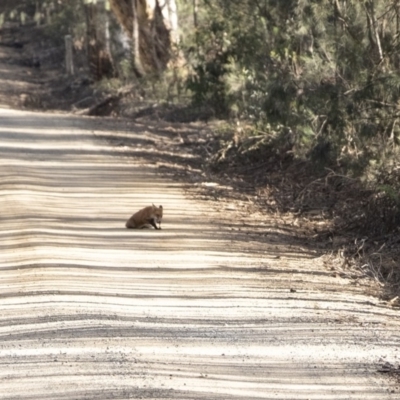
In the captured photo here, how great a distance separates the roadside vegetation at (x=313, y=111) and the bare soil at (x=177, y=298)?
389mm

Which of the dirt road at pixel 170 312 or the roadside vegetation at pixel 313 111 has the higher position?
the roadside vegetation at pixel 313 111

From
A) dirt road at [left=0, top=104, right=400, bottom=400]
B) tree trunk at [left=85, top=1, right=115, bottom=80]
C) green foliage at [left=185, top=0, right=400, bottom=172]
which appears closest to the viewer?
dirt road at [left=0, top=104, right=400, bottom=400]

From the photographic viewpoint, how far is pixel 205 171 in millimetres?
16734

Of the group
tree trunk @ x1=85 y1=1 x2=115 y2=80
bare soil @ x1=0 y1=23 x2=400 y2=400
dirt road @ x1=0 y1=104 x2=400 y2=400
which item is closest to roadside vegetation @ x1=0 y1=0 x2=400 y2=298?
bare soil @ x1=0 y1=23 x2=400 y2=400

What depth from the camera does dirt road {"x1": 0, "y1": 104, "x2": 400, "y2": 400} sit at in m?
6.68

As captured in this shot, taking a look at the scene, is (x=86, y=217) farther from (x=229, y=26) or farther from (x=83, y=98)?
(x=83, y=98)

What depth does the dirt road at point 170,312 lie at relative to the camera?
6.68 meters

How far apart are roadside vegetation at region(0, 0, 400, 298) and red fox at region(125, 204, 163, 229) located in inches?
73.9

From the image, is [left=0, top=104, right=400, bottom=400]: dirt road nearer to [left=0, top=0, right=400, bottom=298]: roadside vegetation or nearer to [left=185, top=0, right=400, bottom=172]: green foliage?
[left=0, top=0, right=400, bottom=298]: roadside vegetation

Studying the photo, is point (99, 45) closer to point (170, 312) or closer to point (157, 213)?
point (157, 213)

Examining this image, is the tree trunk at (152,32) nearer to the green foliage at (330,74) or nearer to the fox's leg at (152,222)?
the green foliage at (330,74)

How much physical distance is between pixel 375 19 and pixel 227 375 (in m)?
7.06

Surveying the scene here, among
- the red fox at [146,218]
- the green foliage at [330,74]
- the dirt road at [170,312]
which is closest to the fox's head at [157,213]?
the red fox at [146,218]

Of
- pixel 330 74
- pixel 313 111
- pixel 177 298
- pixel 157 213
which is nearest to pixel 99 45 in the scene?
pixel 313 111
